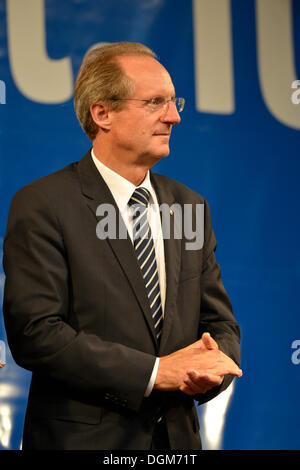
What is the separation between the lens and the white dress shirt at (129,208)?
199 centimetres

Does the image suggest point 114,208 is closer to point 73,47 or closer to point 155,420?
point 155,420

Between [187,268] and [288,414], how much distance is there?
142 centimetres

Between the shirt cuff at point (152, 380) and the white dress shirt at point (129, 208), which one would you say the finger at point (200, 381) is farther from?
the white dress shirt at point (129, 208)

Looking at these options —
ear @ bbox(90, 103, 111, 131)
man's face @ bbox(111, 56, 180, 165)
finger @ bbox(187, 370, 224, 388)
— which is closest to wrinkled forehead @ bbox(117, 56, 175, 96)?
man's face @ bbox(111, 56, 180, 165)

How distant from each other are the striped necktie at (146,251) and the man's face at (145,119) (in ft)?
0.41

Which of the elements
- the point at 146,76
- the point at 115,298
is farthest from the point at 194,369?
the point at 146,76

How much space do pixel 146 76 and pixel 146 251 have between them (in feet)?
1.77

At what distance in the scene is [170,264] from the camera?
197 centimetres

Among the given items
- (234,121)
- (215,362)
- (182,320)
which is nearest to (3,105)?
(234,121)

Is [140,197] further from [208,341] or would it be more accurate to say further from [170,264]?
[208,341]

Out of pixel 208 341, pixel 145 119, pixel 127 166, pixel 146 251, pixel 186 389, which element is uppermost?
pixel 145 119

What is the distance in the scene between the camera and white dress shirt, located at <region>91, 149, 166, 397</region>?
199cm

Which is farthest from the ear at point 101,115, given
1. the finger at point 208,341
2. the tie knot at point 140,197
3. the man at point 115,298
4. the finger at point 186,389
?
the finger at point 186,389

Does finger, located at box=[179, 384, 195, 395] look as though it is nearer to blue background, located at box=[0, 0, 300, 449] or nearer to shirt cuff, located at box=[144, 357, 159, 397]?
shirt cuff, located at box=[144, 357, 159, 397]
